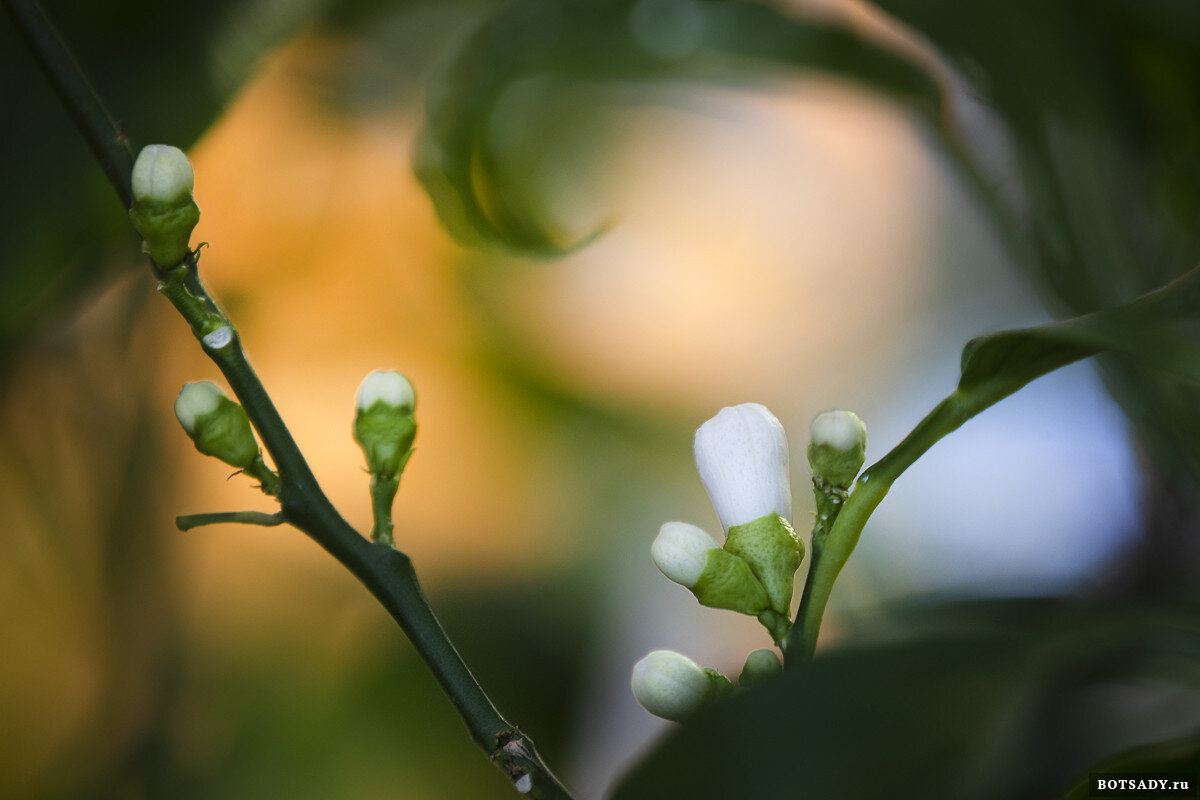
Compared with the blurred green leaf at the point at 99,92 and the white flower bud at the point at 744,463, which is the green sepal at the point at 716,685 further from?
the blurred green leaf at the point at 99,92

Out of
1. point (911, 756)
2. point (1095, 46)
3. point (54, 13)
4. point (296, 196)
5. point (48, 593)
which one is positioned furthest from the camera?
point (296, 196)

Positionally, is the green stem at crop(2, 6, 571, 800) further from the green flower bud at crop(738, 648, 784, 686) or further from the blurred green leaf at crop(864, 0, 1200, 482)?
the blurred green leaf at crop(864, 0, 1200, 482)

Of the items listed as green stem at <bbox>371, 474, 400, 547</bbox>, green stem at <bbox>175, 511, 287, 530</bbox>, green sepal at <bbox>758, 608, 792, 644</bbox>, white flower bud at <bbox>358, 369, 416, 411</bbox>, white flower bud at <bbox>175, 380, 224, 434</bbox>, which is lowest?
green sepal at <bbox>758, 608, 792, 644</bbox>

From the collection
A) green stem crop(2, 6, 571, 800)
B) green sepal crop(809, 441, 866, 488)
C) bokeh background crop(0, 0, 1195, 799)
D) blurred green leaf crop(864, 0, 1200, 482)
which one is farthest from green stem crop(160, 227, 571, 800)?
bokeh background crop(0, 0, 1195, 799)

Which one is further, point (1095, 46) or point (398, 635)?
point (398, 635)

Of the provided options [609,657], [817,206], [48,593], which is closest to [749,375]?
[817,206]

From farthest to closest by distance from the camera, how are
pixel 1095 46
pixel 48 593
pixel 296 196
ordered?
1. pixel 296 196
2. pixel 48 593
3. pixel 1095 46

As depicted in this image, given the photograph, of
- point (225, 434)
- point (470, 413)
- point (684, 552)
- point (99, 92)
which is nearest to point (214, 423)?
point (225, 434)

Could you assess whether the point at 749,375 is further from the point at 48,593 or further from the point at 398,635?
the point at 48,593
